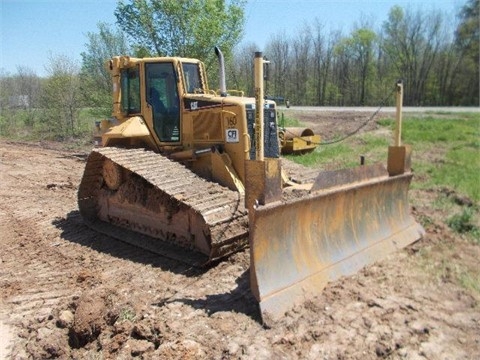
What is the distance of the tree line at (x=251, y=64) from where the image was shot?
14281 millimetres

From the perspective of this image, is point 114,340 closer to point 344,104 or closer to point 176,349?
point 176,349

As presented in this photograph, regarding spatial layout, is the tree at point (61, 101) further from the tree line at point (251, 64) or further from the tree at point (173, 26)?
the tree at point (173, 26)

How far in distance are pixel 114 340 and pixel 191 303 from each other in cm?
79

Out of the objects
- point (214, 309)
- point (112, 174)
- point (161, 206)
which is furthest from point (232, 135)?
point (214, 309)

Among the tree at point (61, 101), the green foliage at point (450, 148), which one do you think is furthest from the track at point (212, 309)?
the tree at point (61, 101)

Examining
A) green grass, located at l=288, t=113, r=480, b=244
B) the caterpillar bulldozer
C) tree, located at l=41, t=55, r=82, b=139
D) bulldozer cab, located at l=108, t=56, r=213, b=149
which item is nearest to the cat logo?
the caterpillar bulldozer

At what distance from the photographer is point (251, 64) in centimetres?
1711

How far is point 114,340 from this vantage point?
4.00 metres

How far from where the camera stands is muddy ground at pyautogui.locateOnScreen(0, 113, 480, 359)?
3723 mm

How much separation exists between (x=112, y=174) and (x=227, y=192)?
1.87 m

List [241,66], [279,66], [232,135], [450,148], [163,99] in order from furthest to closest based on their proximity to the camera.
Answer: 1. [279,66]
2. [241,66]
3. [450,148]
4. [163,99]
5. [232,135]

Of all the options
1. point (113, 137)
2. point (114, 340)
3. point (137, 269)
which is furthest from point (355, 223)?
point (113, 137)

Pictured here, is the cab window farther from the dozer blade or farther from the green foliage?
the green foliage

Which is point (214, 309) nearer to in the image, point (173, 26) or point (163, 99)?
point (163, 99)
